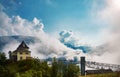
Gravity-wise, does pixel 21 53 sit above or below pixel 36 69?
above

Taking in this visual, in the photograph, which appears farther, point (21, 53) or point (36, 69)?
point (21, 53)

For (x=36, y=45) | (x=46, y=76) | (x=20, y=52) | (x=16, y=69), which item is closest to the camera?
(x=46, y=76)

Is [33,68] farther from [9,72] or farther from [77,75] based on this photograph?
[77,75]

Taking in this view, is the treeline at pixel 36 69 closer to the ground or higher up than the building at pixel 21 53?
closer to the ground

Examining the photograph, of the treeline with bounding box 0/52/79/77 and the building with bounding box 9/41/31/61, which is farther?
the building with bounding box 9/41/31/61

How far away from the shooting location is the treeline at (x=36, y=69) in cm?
3191

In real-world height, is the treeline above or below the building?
below

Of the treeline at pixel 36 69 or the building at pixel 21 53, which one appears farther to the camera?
the building at pixel 21 53

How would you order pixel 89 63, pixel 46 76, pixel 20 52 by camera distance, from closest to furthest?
pixel 46 76
pixel 20 52
pixel 89 63

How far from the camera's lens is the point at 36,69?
3288 cm

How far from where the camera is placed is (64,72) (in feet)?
114

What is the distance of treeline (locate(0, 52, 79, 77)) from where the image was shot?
3191 cm

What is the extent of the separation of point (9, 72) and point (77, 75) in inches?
273

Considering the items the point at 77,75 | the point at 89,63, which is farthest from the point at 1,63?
the point at 89,63
